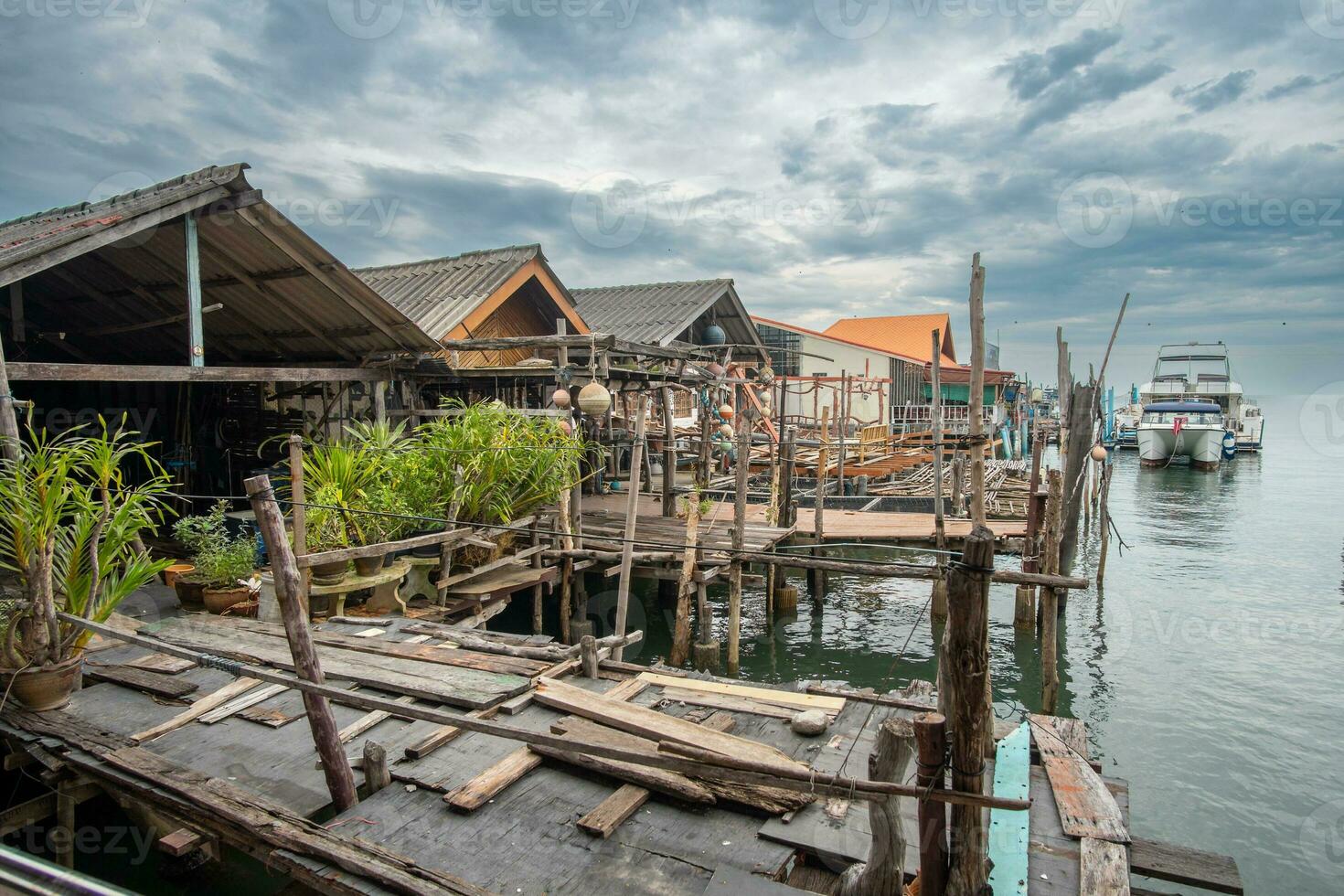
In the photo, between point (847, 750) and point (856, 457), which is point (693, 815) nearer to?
point (847, 750)

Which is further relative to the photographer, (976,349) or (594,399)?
(594,399)

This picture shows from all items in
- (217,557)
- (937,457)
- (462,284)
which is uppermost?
(462,284)

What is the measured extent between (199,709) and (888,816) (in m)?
4.97

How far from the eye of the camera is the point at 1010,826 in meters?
3.94

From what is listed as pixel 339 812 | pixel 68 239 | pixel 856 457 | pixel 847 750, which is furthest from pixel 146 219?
pixel 856 457

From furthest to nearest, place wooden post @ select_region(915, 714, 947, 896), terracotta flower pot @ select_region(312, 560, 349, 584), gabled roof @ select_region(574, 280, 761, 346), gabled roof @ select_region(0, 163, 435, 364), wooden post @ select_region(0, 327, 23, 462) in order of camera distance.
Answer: gabled roof @ select_region(574, 280, 761, 346)
terracotta flower pot @ select_region(312, 560, 349, 584)
gabled roof @ select_region(0, 163, 435, 364)
wooden post @ select_region(0, 327, 23, 462)
wooden post @ select_region(915, 714, 947, 896)

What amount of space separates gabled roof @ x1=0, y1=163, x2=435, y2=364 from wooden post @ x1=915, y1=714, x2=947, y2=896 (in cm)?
770

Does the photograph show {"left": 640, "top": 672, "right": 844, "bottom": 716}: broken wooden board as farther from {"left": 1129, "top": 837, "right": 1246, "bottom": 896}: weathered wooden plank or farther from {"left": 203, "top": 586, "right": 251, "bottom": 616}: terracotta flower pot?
{"left": 203, "top": 586, "right": 251, "bottom": 616}: terracotta flower pot

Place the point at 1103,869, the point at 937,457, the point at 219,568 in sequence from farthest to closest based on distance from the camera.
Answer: the point at 937,457 < the point at 219,568 < the point at 1103,869

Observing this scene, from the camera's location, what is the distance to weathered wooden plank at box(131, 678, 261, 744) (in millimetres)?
5363

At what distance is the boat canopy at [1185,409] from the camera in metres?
37.0

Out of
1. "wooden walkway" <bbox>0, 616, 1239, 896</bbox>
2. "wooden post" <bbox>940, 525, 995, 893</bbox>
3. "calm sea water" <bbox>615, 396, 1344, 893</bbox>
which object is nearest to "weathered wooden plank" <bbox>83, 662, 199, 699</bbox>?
"wooden walkway" <bbox>0, 616, 1239, 896</bbox>

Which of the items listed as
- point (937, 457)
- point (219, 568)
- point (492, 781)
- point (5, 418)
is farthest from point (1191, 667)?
point (5, 418)

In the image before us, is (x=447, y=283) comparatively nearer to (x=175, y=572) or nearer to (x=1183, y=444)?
(x=175, y=572)
